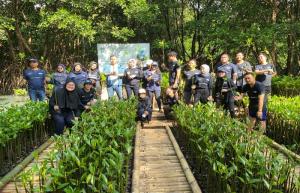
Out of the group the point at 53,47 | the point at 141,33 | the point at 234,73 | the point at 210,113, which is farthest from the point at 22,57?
the point at 210,113

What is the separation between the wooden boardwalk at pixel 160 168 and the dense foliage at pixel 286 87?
23.0 feet

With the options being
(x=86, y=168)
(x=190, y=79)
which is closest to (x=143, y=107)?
(x=190, y=79)

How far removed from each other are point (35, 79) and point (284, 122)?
6.15 metres

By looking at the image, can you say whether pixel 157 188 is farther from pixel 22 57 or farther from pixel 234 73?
pixel 22 57

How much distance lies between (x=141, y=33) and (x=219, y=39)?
23.5 feet

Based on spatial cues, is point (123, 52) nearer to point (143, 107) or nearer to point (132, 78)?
point (132, 78)

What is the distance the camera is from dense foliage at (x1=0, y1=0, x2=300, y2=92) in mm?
16375

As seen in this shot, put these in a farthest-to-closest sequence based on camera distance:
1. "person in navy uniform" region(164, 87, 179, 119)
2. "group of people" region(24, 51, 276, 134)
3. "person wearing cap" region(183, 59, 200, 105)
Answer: "person in navy uniform" region(164, 87, 179, 119) → "person wearing cap" region(183, 59, 200, 105) → "group of people" region(24, 51, 276, 134)

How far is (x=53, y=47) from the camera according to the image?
21078 mm

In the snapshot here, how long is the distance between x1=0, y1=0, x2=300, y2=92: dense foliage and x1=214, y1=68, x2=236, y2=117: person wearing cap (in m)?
7.34

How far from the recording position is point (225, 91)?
9234 millimetres

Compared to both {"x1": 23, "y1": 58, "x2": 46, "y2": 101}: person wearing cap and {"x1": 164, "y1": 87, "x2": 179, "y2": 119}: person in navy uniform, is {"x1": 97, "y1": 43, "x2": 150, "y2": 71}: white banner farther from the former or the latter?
{"x1": 164, "y1": 87, "x2": 179, "y2": 119}: person in navy uniform

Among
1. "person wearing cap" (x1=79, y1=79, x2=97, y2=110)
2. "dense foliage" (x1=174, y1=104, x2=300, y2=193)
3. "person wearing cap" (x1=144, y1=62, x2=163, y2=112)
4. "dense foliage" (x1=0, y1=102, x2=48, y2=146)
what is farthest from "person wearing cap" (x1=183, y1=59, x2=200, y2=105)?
"dense foliage" (x1=0, y1=102, x2=48, y2=146)

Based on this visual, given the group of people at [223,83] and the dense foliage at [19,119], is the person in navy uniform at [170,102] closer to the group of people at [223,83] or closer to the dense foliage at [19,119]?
the group of people at [223,83]
